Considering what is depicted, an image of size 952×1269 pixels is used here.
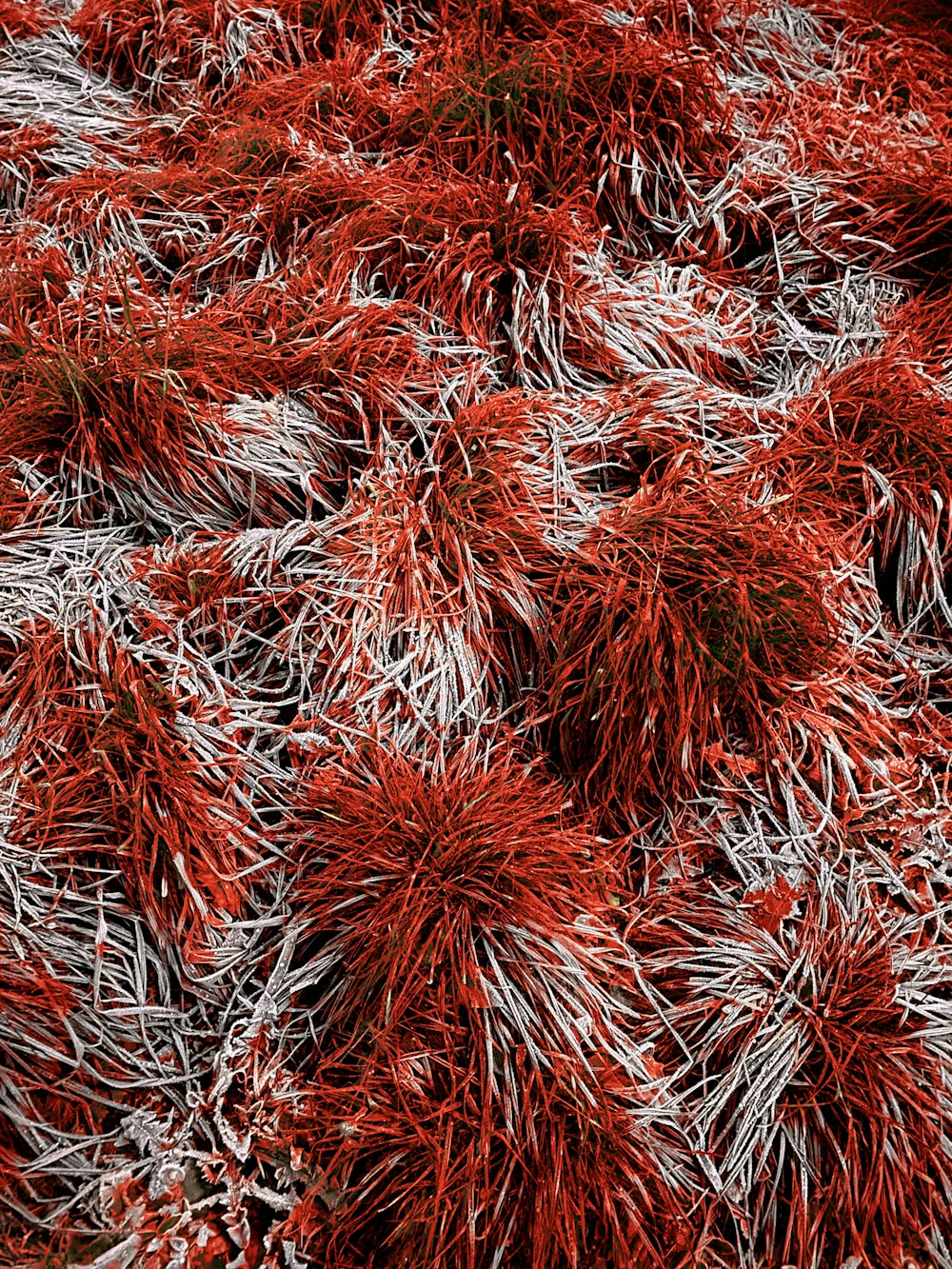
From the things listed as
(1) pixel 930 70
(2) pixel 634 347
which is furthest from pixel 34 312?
(1) pixel 930 70

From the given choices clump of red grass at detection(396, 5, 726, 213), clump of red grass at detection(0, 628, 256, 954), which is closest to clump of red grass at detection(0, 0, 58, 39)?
clump of red grass at detection(396, 5, 726, 213)

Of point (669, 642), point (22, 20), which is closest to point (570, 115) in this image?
point (669, 642)

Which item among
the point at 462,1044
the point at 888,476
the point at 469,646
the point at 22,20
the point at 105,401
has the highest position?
the point at 22,20

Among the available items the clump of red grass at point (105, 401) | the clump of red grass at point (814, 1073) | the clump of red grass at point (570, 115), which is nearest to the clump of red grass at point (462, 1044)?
the clump of red grass at point (814, 1073)

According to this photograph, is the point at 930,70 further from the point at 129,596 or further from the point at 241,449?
the point at 129,596

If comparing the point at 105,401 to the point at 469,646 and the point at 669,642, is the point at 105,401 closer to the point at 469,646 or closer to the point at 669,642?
the point at 469,646

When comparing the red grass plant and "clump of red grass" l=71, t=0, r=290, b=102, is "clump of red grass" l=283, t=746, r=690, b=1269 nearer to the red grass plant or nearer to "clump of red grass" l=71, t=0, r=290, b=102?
the red grass plant
